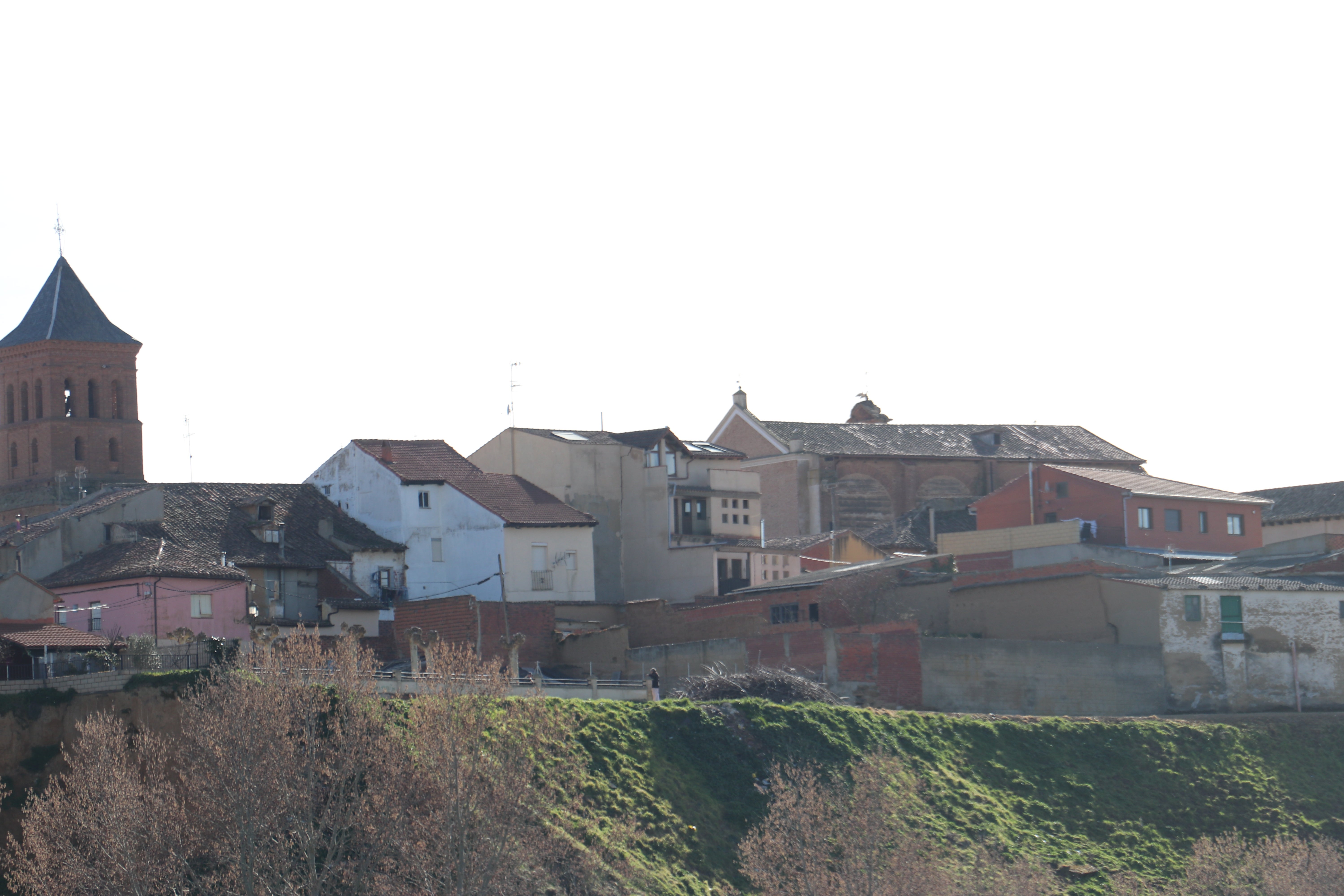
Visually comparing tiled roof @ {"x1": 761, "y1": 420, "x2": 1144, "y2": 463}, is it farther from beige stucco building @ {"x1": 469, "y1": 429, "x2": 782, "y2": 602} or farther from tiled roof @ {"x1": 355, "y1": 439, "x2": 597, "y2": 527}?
tiled roof @ {"x1": 355, "y1": 439, "x2": 597, "y2": 527}

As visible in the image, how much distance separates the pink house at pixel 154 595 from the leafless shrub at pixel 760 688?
12643 millimetres

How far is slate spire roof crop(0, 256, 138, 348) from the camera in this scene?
81.8m

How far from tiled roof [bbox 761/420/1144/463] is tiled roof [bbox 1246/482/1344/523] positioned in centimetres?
647

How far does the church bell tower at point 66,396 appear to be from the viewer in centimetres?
8169

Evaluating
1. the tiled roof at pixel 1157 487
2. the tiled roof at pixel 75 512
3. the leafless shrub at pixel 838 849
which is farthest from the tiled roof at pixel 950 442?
the leafless shrub at pixel 838 849

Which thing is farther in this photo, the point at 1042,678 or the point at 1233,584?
the point at 1233,584

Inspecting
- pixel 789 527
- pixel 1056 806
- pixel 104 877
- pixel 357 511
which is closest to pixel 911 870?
pixel 1056 806

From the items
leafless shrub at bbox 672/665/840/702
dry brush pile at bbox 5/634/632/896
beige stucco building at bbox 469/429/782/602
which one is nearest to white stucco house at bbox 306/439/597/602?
beige stucco building at bbox 469/429/782/602

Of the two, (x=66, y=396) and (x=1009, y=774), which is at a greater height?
(x=66, y=396)

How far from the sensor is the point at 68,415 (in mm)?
82500

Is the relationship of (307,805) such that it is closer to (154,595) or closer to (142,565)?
(154,595)

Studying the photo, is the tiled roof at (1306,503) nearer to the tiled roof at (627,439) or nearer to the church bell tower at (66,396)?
the tiled roof at (627,439)

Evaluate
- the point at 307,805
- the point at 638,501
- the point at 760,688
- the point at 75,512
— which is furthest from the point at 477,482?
the point at 307,805

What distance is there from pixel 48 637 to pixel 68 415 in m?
40.5
